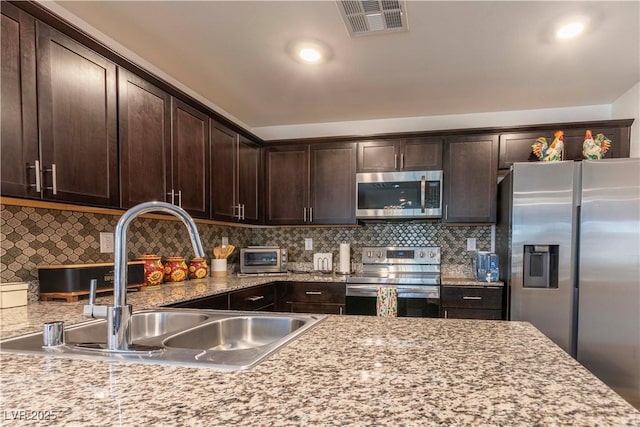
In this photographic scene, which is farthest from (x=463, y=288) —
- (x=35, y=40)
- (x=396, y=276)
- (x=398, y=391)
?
(x=35, y=40)

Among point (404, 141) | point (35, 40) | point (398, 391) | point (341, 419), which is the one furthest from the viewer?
point (404, 141)

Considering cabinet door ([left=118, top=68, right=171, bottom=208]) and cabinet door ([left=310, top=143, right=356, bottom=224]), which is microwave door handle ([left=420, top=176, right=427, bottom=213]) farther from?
cabinet door ([left=118, top=68, right=171, bottom=208])

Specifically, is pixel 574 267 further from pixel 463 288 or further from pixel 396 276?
pixel 396 276

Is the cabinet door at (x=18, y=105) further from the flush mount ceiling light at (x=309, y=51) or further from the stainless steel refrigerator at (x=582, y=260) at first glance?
the stainless steel refrigerator at (x=582, y=260)

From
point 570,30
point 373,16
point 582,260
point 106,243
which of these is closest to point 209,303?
point 106,243

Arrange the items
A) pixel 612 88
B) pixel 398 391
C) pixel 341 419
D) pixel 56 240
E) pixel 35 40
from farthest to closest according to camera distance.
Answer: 1. pixel 612 88
2. pixel 56 240
3. pixel 35 40
4. pixel 398 391
5. pixel 341 419

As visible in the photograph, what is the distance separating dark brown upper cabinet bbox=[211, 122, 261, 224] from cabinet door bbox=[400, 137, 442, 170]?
1355 mm

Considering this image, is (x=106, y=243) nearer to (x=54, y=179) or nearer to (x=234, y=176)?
(x=54, y=179)

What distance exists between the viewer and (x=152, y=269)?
237 cm

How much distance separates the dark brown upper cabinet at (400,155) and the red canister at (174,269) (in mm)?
1713

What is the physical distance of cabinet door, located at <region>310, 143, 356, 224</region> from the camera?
3.39 m

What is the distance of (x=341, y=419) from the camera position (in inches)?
21.9

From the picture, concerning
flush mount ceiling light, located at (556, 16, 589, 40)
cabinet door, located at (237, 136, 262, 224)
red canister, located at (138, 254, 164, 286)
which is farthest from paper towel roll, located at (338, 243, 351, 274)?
flush mount ceiling light, located at (556, 16, 589, 40)

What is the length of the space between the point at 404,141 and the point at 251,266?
1770mm
